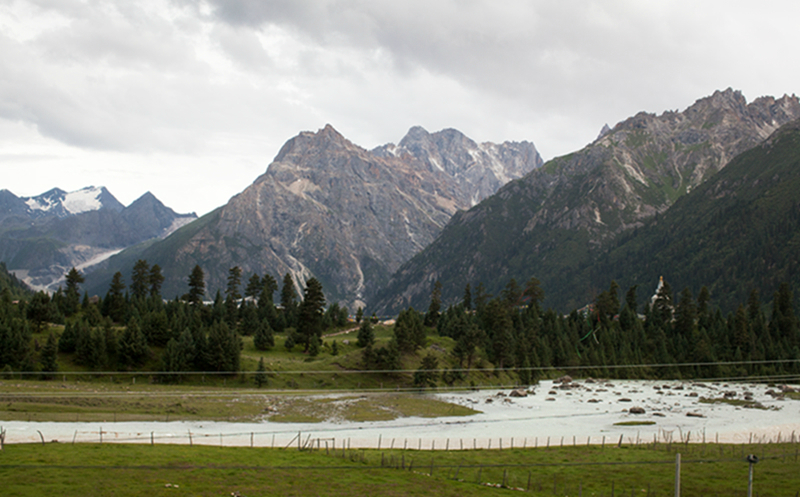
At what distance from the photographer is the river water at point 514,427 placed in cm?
7294

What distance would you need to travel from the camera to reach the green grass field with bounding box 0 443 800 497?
156ft

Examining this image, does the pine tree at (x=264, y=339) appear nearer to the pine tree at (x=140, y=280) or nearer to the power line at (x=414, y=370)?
the power line at (x=414, y=370)

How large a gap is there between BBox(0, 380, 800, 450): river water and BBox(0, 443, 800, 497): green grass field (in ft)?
27.2

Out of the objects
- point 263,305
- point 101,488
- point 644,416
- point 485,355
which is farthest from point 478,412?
point 263,305

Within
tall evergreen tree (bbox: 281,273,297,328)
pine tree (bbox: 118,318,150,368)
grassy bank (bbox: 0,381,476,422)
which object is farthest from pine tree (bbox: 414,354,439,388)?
pine tree (bbox: 118,318,150,368)

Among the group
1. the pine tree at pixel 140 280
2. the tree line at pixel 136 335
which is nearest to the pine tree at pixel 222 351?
the tree line at pixel 136 335

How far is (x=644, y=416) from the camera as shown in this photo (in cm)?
10544

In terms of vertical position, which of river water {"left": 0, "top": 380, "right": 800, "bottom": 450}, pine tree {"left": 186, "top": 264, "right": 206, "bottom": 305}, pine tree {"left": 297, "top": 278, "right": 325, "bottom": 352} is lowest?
river water {"left": 0, "top": 380, "right": 800, "bottom": 450}

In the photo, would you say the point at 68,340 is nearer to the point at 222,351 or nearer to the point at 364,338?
the point at 222,351

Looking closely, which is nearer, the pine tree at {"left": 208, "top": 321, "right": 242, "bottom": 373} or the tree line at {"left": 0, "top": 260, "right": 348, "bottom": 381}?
the tree line at {"left": 0, "top": 260, "right": 348, "bottom": 381}

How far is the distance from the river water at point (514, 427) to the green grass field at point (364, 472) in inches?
327

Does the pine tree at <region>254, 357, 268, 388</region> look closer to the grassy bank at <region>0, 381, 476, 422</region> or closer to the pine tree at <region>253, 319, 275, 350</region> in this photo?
the grassy bank at <region>0, 381, 476, 422</region>

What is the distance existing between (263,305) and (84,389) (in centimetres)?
7981

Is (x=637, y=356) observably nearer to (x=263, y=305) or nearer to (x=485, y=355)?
(x=485, y=355)
